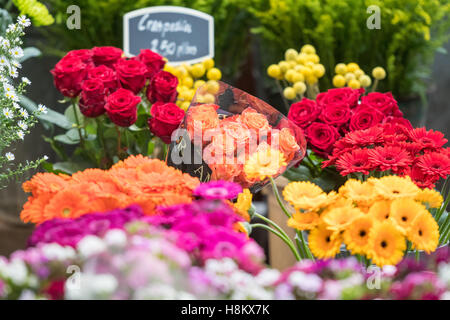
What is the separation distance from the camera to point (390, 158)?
707mm

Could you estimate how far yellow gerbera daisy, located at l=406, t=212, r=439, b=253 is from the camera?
1.81 feet

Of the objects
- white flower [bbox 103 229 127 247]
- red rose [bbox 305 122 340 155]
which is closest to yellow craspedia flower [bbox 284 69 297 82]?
red rose [bbox 305 122 340 155]

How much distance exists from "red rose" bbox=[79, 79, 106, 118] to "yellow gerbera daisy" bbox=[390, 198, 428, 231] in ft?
1.69

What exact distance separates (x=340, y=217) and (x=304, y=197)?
0.17 feet

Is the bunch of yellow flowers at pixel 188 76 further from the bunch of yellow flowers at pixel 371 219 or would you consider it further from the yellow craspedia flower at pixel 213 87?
the bunch of yellow flowers at pixel 371 219

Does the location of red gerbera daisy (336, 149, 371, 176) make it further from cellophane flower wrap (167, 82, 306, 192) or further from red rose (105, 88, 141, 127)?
red rose (105, 88, 141, 127)

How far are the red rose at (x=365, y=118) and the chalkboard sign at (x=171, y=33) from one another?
41cm

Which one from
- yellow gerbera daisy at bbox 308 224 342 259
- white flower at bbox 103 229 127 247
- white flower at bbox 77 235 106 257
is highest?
white flower at bbox 103 229 127 247

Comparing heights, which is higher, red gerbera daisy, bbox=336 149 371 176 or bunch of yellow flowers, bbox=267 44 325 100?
bunch of yellow flowers, bbox=267 44 325 100

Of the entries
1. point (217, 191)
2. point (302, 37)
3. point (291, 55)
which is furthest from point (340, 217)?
point (302, 37)

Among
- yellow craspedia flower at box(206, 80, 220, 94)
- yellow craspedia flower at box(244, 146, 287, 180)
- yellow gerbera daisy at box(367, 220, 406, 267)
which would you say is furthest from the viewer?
yellow craspedia flower at box(206, 80, 220, 94)

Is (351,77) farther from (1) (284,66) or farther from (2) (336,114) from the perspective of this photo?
(2) (336,114)

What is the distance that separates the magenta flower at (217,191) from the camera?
54 cm
